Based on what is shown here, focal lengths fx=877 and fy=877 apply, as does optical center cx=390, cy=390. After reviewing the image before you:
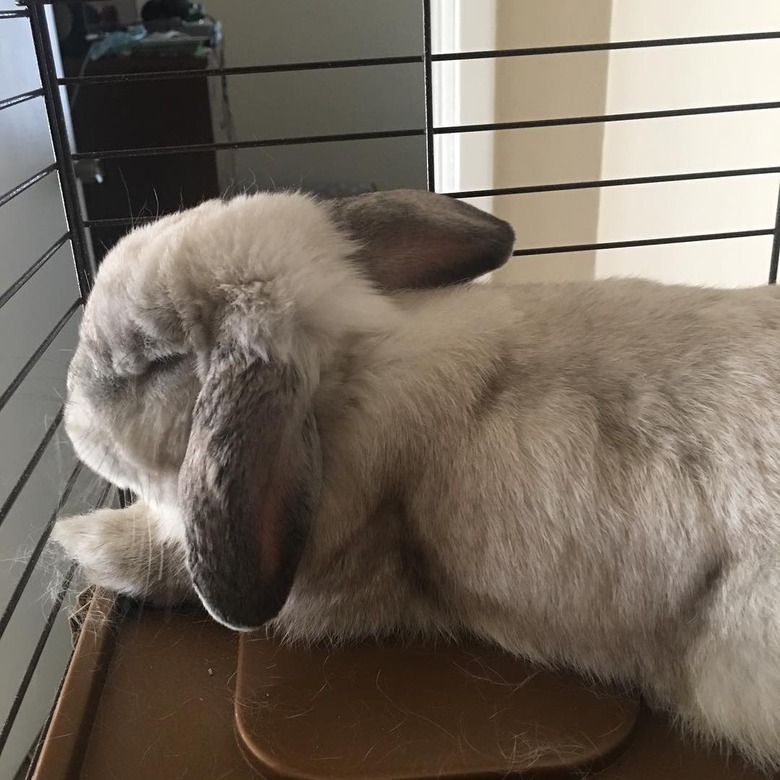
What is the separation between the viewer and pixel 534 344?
0.74m

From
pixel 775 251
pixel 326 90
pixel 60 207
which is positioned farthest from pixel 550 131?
pixel 60 207

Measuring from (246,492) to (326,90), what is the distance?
3.60ft

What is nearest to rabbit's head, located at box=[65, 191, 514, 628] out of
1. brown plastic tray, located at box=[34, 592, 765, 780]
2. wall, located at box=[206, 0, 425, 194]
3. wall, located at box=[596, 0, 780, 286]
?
brown plastic tray, located at box=[34, 592, 765, 780]

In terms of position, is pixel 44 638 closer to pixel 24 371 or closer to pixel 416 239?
pixel 24 371

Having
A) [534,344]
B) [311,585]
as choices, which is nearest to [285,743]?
[311,585]

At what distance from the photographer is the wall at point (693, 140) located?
127cm

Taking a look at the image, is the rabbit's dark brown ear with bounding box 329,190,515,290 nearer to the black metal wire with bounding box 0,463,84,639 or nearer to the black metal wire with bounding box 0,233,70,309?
the black metal wire with bounding box 0,233,70,309

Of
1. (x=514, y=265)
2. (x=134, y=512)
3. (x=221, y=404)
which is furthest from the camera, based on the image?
(x=514, y=265)

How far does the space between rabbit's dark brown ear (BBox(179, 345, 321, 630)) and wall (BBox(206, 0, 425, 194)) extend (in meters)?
0.93

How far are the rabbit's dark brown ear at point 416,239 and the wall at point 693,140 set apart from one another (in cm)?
62

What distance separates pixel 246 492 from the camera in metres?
0.63

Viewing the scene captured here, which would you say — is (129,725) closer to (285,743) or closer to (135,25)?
(285,743)

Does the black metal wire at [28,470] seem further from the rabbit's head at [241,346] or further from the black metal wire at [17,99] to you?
the black metal wire at [17,99]

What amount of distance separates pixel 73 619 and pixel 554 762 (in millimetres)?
515
